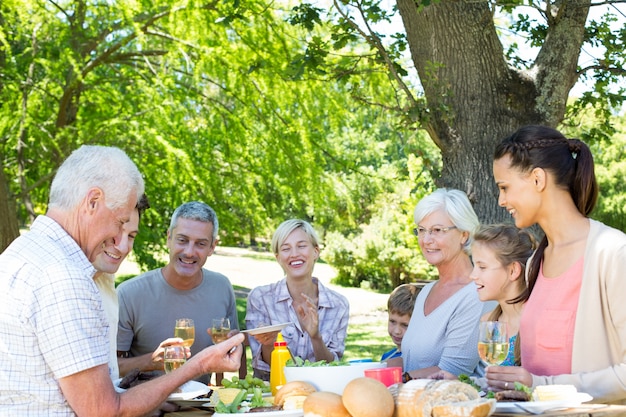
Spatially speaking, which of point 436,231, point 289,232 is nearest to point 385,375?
point 436,231

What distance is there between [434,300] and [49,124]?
292 inches

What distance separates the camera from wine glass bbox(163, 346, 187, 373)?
3.63 metres

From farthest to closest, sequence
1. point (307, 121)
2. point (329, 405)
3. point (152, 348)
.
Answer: point (307, 121) → point (152, 348) → point (329, 405)

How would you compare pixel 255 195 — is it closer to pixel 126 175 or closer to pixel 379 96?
pixel 379 96

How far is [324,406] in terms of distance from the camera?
2.51 meters

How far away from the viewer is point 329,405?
2.50 metres

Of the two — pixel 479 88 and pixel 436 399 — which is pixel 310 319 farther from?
pixel 479 88

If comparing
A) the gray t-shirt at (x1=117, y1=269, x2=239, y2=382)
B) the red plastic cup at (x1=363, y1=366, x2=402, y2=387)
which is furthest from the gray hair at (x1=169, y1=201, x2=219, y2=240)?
the red plastic cup at (x1=363, y1=366, x2=402, y2=387)

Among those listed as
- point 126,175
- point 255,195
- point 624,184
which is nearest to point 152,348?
point 126,175

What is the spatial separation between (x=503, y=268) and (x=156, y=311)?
214 cm

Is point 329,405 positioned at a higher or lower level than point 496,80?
lower

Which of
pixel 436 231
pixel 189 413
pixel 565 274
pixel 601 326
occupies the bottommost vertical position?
pixel 189 413

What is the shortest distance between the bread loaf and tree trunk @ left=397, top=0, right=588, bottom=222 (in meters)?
3.51

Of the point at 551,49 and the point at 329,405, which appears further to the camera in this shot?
the point at 551,49
